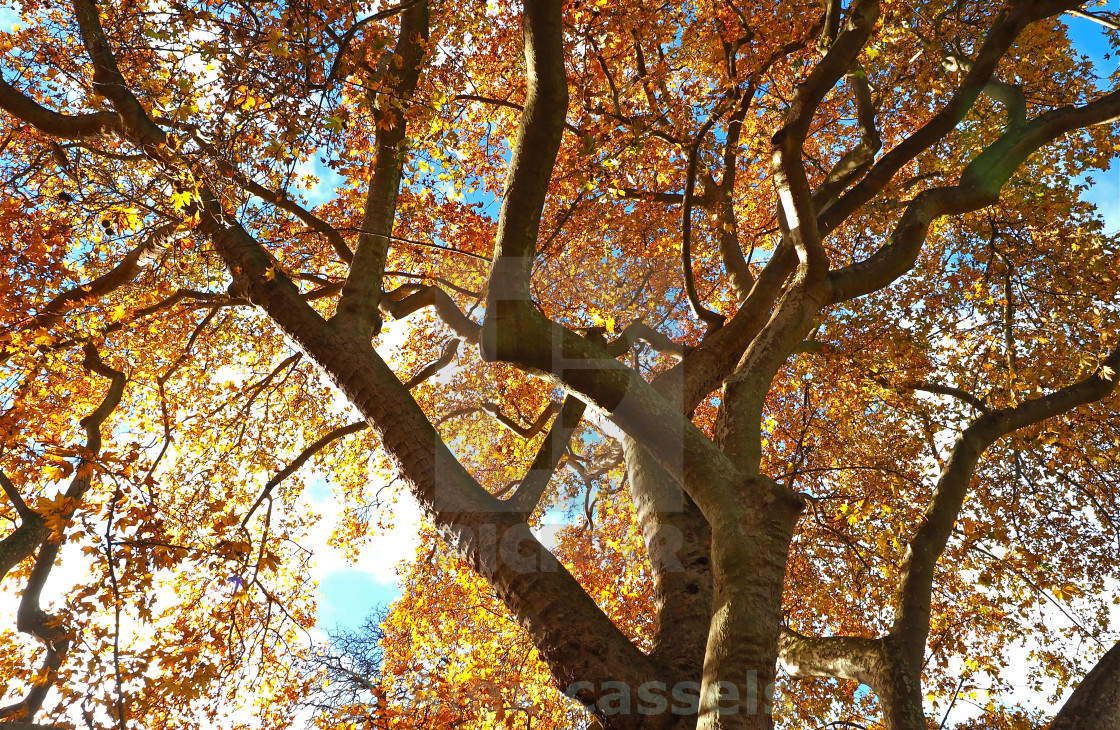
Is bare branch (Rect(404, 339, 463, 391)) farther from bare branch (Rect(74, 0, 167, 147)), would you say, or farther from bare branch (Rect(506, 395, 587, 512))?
bare branch (Rect(74, 0, 167, 147))

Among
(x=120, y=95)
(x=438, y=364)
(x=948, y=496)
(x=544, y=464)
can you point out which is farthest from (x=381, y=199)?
(x=948, y=496)

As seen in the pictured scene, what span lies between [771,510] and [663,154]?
6876mm

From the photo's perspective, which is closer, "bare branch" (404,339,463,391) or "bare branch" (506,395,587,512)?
"bare branch" (506,395,587,512)

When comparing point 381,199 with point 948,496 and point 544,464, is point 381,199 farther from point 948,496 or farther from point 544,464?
point 948,496

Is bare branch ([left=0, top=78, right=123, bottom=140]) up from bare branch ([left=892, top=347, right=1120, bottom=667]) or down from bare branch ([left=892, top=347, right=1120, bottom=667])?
up

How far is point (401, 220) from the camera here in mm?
9539

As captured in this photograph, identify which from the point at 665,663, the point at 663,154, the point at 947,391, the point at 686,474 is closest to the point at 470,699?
the point at 665,663

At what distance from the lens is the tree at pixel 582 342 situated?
4098 millimetres

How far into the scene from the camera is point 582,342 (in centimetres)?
429

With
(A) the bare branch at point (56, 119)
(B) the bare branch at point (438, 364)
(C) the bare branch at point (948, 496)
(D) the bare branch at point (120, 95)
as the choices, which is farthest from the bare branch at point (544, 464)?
(A) the bare branch at point (56, 119)

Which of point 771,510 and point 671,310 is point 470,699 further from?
point 671,310

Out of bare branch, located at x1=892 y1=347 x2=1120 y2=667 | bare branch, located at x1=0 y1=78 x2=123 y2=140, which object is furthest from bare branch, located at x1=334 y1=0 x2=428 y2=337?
bare branch, located at x1=892 y1=347 x2=1120 y2=667

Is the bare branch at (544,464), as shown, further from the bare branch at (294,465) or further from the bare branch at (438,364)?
the bare branch at (438,364)

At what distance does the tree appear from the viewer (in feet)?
13.4
